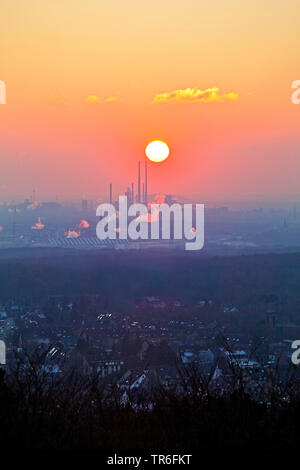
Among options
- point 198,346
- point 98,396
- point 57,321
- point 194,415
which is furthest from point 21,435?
point 57,321

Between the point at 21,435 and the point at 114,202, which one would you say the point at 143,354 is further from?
the point at 114,202

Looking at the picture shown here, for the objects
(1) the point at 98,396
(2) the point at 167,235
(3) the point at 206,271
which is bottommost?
(1) the point at 98,396

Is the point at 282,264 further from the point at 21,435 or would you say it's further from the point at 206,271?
the point at 21,435

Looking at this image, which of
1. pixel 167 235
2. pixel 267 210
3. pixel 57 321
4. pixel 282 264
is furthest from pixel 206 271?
pixel 267 210

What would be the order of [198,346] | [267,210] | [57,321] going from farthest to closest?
[267,210] → [57,321] → [198,346]

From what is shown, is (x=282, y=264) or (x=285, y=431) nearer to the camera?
(x=285, y=431)
